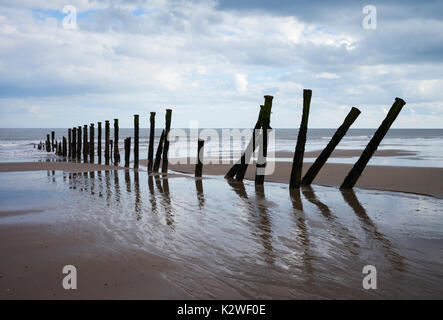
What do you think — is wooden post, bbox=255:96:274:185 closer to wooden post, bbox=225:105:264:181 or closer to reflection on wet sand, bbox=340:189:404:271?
wooden post, bbox=225:105:264:181

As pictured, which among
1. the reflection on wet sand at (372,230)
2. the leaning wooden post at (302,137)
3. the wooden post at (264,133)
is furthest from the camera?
the wooden post at (264,133)

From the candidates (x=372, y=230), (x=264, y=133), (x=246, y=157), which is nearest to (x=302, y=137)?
(x=264, y=133)

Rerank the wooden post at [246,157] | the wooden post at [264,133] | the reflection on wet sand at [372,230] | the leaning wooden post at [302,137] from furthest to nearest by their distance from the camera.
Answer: the wooden post at [246,157], the wooden post at [264,133], the leaning wooden post at [302,137], the reflection on wet sand at [372,230]

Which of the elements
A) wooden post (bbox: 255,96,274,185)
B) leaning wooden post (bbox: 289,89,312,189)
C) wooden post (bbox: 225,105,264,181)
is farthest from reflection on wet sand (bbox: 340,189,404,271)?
wooden post (bbox: 225,105,264,181)

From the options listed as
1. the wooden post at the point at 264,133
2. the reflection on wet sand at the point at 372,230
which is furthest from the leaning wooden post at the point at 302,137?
the reflection on wet sand at the point at 372,230

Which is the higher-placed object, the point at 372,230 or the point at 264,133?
the point at 264,133

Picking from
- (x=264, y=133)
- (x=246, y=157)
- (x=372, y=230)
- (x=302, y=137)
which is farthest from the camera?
(x=246, y=157)

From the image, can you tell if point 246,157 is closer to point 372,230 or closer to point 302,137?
point 302,137

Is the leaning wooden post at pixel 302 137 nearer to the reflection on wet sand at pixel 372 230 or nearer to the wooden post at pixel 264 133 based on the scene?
the wooden post at pixel 264 133

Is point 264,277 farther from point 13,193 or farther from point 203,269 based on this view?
point 13,193

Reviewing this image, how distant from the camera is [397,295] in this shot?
10.8 feet

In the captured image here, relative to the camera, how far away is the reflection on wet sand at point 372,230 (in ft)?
13.8

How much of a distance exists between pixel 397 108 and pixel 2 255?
9.06 metres

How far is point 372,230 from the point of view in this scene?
557 centimetres
